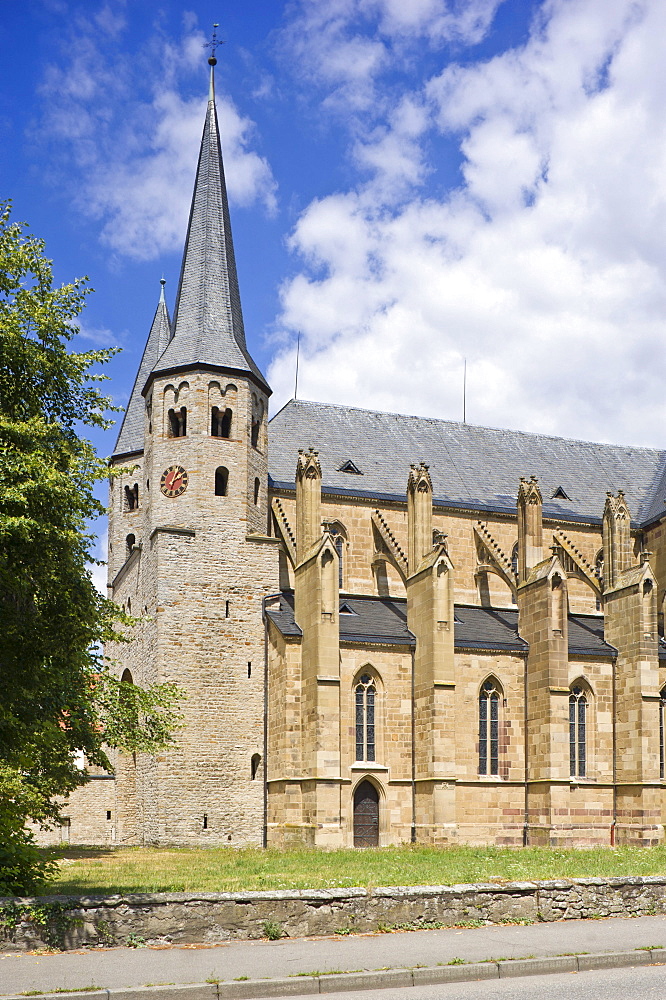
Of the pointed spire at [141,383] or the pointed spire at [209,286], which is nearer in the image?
the pointed spire at [209,286]

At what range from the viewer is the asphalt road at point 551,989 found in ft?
34.8

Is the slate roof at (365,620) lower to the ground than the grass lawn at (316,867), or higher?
higher

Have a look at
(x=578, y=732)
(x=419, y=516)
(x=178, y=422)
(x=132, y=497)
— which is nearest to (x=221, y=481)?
(x=178, y=422)

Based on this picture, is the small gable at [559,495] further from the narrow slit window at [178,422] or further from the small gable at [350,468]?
the narrow slit window at [178,422]

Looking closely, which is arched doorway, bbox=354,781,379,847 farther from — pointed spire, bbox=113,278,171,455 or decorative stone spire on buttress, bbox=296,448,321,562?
pointed spire, bbox=113,278,171,455

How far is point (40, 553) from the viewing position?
598 inches

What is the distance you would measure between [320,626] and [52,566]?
1952 cm

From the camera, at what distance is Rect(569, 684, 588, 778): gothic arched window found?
→ 37656mm

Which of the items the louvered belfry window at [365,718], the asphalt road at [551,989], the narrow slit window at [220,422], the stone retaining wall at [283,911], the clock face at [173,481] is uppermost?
the narrow slit window at [220,422]

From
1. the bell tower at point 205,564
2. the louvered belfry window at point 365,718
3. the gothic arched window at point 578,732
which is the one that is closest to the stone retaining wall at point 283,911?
the louvered belfry window at point 365,718

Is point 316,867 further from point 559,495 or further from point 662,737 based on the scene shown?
point 559,495

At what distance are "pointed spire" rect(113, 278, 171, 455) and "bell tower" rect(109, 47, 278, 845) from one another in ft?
24.9

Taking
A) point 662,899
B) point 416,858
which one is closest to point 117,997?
point 662,899

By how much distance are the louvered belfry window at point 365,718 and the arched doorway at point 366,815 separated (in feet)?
3.29
